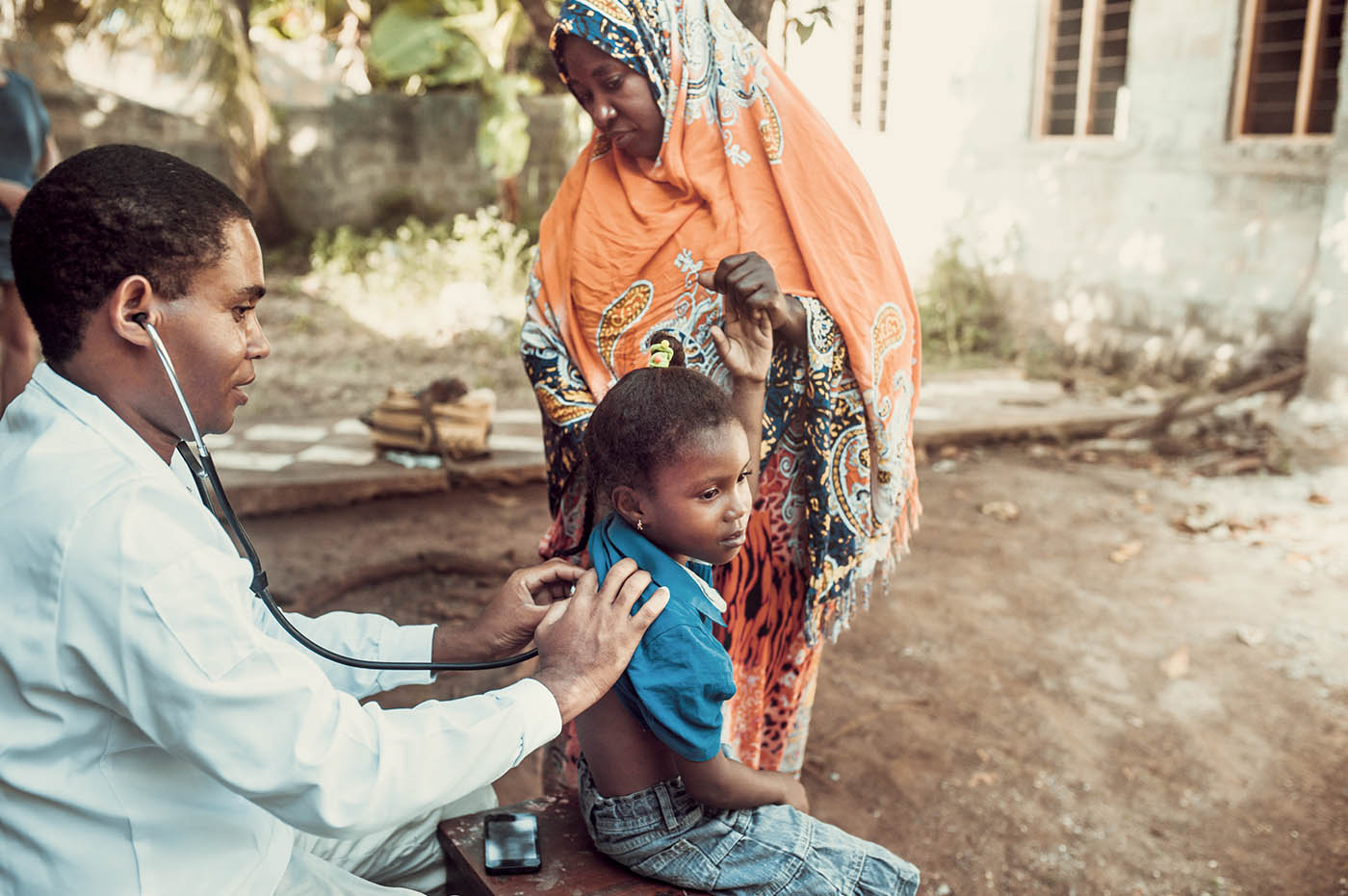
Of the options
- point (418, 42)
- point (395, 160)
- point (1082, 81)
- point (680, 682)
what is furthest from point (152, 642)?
point (395, 160)

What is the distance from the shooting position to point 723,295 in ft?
7.37

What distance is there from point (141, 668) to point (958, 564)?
175 inches

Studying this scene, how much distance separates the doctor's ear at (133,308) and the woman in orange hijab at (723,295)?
108 centimetres

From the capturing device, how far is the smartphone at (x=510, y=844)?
187 cm

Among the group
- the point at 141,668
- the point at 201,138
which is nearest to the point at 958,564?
the point at 141,668

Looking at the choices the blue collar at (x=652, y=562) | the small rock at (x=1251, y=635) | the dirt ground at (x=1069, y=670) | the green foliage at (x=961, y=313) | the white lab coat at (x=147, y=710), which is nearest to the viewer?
the white lab coat at (x=147, y=710)

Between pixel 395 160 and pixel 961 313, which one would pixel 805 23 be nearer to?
pixel 961 313

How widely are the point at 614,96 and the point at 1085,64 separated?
779cm

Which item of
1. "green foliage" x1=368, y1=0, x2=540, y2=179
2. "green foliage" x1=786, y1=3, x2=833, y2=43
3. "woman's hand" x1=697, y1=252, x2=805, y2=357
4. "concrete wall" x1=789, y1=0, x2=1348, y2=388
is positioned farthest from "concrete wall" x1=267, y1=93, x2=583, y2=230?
"woman's hand" x1=697, y1=252, x2=805, y2=357

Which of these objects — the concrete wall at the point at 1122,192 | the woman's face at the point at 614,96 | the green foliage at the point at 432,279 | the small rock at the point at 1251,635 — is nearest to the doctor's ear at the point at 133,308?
the woman's face at the point at 614,96

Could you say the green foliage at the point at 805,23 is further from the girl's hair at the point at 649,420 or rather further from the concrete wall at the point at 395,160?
the concrete wall at the point at 395,160

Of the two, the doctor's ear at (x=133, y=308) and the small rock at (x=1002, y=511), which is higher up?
the doctor's ear at (x=133, y=308)

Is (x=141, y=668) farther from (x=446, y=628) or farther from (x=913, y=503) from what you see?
(x=913, y=503)

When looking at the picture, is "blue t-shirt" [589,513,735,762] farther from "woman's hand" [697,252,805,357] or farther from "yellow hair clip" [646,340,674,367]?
"woman's hand" [697,252,805,357]
